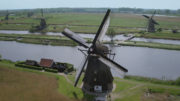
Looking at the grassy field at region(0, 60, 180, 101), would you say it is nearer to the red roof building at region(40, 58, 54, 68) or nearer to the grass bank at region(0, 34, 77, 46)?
the red roof building at region(40, 58, 54, 68)

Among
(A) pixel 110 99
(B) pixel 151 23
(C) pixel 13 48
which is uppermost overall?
(B) pixel 151 23

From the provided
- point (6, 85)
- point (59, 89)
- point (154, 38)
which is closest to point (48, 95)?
point (59, 89)

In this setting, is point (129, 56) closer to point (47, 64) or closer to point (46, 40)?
point (47, 64)

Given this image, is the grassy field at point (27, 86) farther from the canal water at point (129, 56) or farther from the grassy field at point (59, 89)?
the canal water at point (129, 56)

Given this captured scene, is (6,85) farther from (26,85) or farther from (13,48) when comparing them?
(13,48)

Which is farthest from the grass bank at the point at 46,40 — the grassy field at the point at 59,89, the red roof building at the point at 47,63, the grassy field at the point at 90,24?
the grassy field at the point at 59,89

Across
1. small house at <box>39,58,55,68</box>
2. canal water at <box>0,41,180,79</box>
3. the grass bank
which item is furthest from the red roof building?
the grass bank
